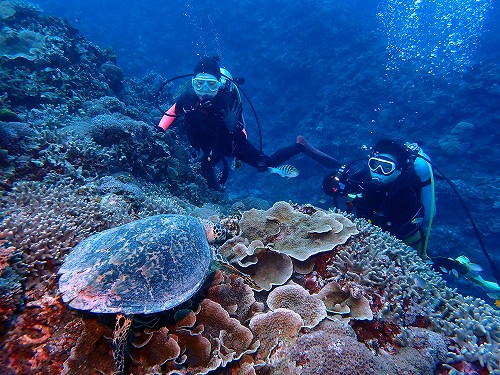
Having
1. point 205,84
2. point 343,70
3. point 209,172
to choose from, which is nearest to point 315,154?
point 209,172

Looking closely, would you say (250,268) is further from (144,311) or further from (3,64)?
(3,64)

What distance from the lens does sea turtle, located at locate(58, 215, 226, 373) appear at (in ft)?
6.78

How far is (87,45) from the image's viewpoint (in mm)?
10172

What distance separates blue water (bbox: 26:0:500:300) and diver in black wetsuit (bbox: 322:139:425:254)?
306 inches

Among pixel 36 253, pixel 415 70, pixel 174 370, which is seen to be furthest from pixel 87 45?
pixel 415 70

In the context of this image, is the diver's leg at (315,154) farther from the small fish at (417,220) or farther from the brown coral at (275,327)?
the brown coral at (275,327)

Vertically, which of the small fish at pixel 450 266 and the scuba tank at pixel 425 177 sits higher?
the scuba tank at pixel 425 177

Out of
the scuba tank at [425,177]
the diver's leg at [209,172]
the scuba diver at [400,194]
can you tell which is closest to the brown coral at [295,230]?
the scuba diver at [400,194]

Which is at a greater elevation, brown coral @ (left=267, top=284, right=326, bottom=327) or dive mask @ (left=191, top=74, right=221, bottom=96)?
dive mask @ (left=191, top=74, right=221, bottom=96)

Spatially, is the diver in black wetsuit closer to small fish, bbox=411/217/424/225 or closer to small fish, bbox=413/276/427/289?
small fish, bbox=411/217/424/225

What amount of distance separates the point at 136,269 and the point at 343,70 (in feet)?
80.8

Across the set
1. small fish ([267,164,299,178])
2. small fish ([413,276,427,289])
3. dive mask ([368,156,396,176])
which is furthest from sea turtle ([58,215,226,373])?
small fish ([267,164,299,178])

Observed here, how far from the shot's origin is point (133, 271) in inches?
86.7

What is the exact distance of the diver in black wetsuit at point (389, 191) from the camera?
5.58 meters
